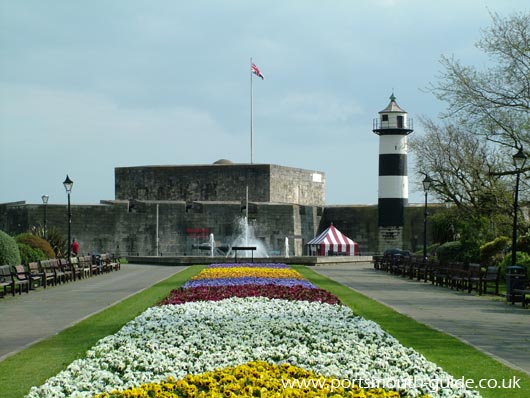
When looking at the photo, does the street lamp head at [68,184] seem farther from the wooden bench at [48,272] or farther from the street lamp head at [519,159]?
the street lamp head at [519,159]

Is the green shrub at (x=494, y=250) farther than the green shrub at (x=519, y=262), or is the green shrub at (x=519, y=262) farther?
the green shrub at (x=494, y=250)

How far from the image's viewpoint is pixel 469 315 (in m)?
15.5

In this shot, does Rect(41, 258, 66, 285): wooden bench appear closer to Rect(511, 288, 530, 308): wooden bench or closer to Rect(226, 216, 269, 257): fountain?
Rect(511, 288, 530, 308): wooden bench

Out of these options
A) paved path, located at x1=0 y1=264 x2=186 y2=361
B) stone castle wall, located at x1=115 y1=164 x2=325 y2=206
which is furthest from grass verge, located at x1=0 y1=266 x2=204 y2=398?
Result: stone castle wall, located at x1=115 y1=164 x2=325 y2=206

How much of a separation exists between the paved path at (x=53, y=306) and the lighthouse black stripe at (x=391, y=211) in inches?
1068

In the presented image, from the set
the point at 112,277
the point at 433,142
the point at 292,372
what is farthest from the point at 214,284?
the point at 433,142

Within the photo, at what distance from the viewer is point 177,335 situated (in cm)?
1066

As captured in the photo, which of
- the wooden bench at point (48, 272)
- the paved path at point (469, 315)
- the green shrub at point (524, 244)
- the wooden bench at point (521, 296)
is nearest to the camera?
the paved path at point (469, 315)

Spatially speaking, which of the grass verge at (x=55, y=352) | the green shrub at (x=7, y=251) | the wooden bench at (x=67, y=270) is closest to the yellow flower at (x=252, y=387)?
the grass verge at (x=55, y=352)

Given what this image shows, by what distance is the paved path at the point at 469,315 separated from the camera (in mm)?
11086

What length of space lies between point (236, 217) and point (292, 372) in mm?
41170

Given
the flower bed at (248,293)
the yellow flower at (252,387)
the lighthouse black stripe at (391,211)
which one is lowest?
the flower bed at (248,293)

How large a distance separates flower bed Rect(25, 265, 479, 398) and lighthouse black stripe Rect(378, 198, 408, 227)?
3787 cm

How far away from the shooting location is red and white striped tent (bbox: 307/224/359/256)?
153 feet
